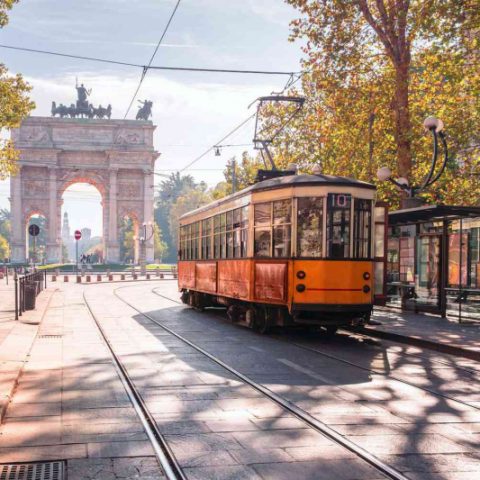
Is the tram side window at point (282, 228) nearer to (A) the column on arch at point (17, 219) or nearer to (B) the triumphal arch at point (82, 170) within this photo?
(B) the triumphal arch at point (82, 170)

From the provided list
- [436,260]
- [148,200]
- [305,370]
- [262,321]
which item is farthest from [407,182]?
[148,200]

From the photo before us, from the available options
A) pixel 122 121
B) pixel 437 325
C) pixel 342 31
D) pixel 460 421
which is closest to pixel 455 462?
pixel 460 421

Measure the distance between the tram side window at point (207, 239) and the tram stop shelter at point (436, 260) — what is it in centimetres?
445

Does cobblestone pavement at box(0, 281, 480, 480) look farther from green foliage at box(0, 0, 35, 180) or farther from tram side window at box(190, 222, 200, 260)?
green foliage at box(0, 0, 35, 180)

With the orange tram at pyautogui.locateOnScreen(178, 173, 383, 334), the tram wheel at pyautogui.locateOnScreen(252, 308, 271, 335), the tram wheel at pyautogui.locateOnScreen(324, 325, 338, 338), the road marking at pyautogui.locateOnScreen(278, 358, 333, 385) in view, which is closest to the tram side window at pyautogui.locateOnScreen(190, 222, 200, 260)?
the tram wheel at pyautogui.locateOnScreen(252, 308, 271, 335)

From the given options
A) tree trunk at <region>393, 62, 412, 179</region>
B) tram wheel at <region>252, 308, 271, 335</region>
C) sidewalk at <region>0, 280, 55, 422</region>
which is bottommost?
sidewalk at <region>0, 280, 55, 422</region>

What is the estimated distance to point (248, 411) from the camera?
757cm

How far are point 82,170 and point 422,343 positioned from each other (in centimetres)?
7880

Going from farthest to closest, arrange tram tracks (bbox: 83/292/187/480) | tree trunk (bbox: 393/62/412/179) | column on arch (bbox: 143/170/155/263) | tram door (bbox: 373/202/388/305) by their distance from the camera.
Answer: column on arch (bbox: 143/170/155/263) < tree trunk (bbox: 393/62/412/179) < tram door (bbox: 373/202/388/305) < tram tracks (bbox: 83/292/187/480)

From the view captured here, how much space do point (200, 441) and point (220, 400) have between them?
1766 millimetres

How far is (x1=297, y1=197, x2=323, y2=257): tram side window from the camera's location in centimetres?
1375

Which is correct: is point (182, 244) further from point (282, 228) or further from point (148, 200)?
point (148, 200)

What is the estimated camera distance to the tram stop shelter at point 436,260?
58.0ft

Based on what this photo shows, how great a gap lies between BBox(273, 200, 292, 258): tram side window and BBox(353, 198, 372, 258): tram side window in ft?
3.85
